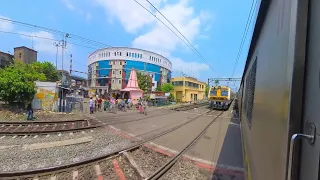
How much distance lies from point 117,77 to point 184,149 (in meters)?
63.1

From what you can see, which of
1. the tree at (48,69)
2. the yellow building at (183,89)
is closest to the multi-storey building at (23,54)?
the tree at (48,69)

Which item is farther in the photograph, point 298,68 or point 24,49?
point 24,49

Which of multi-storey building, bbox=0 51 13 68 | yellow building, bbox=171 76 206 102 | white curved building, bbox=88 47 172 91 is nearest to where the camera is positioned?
yellow building, bbox=171 76 206 102

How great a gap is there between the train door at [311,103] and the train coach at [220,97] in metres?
23.9

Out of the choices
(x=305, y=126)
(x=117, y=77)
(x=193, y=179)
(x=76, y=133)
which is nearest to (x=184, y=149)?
(x=193, y=179)

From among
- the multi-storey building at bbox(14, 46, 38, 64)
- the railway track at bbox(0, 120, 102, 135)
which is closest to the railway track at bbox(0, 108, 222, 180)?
the railway track at bbox(0, 120, 102, 135)

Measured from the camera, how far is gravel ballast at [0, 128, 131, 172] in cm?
521

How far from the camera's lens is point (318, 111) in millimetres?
763

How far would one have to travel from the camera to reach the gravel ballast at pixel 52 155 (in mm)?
5207

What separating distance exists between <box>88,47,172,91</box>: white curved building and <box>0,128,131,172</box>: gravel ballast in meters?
57.9

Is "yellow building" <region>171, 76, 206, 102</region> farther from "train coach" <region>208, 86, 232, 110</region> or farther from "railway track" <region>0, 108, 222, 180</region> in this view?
"railway track" <region>0, 108, 222, 180</region>

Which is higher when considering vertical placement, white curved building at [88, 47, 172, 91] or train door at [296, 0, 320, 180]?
white curved building at [88, 47, 172, 91]

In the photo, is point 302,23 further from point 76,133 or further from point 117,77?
point 117,77

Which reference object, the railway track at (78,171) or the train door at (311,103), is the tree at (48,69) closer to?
the railway track at (78,171)
